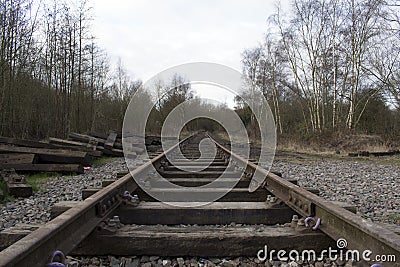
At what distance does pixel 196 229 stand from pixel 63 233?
36.1 inches

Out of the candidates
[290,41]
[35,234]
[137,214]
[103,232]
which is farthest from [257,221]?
[290,41]

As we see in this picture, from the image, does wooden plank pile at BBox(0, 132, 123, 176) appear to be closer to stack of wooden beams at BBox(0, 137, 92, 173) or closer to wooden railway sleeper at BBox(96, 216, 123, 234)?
stack of wooden beams at BBox(0, 137, 92, 173)

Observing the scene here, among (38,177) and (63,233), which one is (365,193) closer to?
(63,233)

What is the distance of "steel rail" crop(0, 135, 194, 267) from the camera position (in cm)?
126

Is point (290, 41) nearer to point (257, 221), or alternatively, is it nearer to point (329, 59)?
point (329, 59)

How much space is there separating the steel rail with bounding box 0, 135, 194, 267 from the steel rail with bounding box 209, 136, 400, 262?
1.29m

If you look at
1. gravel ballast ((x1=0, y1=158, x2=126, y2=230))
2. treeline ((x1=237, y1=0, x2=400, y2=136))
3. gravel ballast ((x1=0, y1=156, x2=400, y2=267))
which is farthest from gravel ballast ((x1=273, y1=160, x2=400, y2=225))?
treeline ((x1=237, y1=0, x2=400, y2=136))

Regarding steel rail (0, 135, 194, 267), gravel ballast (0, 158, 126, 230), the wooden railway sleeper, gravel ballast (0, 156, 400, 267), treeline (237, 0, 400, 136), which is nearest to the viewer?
steel rail (0, 135, 194, 267)

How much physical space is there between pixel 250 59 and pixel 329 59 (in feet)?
37.5

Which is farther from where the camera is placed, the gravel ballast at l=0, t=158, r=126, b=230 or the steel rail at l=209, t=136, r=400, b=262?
the gravel ballast at l=0, t=158, r=126, b=230

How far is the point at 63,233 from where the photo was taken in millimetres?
1678

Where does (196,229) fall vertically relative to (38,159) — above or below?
below

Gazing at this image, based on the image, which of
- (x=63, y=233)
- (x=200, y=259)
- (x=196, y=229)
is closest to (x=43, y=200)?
(x=196, y=229)

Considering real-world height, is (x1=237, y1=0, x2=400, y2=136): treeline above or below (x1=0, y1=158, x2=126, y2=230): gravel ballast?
above
